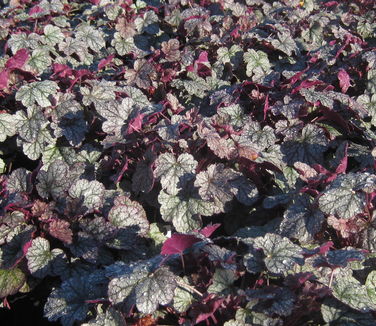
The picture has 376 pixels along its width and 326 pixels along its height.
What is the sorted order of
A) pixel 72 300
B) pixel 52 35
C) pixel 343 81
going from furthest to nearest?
pixel 52 35 → pixel 343 81 → pixel 72 300

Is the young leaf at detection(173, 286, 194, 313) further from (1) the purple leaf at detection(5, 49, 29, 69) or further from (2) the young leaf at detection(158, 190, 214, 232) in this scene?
(1) the purple leaf at detection(5, 49, 29, 69)

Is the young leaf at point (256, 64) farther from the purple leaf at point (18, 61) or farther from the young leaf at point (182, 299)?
the young leaf at point (182, 299)

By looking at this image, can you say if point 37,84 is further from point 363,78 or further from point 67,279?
point 363,78

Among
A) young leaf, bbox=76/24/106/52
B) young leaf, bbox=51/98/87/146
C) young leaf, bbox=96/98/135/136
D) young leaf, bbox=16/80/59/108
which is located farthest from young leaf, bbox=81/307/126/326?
young leaf, bbox=76/24/106/52

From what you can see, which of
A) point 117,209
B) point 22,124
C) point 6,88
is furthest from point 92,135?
point 117,209

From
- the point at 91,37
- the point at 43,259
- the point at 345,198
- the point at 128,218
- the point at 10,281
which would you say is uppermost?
the point at 345,198

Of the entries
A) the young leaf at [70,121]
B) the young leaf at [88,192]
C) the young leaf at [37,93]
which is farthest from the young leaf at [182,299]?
the young leaf at [37,93]

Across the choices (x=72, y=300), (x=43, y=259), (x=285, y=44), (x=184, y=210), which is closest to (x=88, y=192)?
(x=43, y=259)

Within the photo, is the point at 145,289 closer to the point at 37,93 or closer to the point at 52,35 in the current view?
the point at 37,93

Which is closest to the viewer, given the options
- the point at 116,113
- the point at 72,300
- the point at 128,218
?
the point at 72,300
